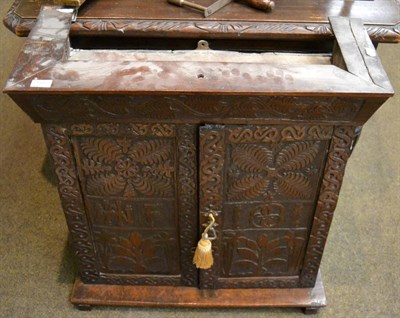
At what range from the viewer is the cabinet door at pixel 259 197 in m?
1.15

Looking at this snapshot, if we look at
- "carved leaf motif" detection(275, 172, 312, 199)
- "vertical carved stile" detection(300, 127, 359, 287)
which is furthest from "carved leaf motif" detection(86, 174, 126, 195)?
"vertical carved stile" detection(300, 127, 359, 287)

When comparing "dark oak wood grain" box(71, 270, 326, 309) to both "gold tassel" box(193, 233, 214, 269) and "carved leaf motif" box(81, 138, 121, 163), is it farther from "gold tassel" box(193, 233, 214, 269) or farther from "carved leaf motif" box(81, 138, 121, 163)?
"carved leaf motif" box(81, 138, 121, 163)

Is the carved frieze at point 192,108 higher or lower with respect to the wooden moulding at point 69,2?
lower

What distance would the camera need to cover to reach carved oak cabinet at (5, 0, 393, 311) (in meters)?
1.05

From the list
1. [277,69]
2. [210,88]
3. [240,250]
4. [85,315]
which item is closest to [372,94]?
[277,69]

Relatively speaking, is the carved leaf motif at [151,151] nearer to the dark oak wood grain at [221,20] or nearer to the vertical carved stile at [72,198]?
the vertical carved stile at [72,198]

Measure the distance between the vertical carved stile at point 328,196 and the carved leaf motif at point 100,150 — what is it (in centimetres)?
50

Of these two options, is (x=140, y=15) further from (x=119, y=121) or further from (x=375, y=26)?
(x=375, y=26)

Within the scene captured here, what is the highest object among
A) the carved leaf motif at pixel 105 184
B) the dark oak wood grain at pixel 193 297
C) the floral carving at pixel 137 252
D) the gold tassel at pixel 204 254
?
the carved leaf motif at pixel 105 184

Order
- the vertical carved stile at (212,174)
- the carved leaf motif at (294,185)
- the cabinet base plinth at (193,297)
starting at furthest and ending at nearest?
the cabinet base plinth at (193,297) < the carved leaf motif at (294,185) < the vertical carved stile at (212,174)

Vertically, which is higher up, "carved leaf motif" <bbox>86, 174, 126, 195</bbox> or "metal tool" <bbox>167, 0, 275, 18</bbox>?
"metal tool" <bbox>167, 0, 275, 18</bbox>

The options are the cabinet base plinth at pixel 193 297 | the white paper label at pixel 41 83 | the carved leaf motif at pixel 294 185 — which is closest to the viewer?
the white paper label at pixel 41 83

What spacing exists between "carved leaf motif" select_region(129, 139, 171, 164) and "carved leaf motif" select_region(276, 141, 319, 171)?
0.26 m

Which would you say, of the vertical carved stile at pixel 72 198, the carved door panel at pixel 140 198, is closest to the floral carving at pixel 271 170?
the carved door panel at pixel 140 198
